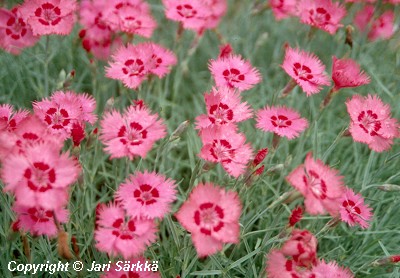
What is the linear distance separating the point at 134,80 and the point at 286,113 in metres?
0.77

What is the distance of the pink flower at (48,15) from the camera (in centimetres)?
249

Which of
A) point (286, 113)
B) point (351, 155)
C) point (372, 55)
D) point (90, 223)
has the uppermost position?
point (286, 113)

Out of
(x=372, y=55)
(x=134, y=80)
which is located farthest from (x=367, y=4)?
(x=134, y=80)

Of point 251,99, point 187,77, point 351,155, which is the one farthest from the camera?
point 187,77

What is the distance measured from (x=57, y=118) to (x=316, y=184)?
1.17 metres

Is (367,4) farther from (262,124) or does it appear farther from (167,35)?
(262,124)

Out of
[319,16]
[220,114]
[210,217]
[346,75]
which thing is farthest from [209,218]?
[319,16]

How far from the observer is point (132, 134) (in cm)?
197

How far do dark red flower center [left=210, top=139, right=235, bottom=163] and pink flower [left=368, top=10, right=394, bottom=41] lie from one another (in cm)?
209

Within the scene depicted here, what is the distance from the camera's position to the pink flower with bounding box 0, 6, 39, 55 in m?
2.70

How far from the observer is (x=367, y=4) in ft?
12.0

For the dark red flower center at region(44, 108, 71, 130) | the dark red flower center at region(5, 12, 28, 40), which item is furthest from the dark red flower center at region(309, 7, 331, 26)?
the dark red flower center at region(5, 12, 28, 40)

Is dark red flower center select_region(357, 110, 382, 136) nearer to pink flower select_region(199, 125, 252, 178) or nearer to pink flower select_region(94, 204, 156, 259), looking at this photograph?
pink flower select_region(199, 125, 252, 178)

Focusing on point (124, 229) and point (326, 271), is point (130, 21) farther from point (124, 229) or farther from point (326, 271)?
point (326, 271)
